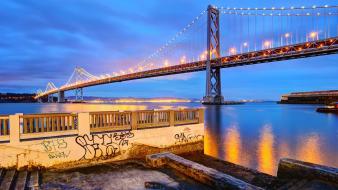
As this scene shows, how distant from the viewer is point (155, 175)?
737 cm

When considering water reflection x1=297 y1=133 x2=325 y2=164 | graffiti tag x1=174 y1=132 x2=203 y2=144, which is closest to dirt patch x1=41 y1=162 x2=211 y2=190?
graffiti tag x1=174 y1=132 x2=203 y2=144

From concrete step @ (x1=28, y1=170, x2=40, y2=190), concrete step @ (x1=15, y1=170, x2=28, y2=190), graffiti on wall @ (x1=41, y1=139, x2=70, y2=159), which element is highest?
graffiti on wall @ (x1=41, y1=139, x2=70, y2=159)

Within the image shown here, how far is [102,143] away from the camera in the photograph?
888 centimetres

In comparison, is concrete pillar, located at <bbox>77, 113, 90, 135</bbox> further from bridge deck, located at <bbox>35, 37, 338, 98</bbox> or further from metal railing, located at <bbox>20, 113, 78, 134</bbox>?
bridge deck, located at <bbox>35, 37, 338, 98</bbox>

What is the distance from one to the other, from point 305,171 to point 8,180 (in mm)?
7894

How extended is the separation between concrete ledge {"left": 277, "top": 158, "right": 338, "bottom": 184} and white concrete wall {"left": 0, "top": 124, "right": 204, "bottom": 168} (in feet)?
15.7

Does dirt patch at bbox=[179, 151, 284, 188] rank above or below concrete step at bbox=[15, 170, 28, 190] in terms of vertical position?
below

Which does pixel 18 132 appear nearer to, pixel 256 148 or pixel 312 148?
pixel 256 148

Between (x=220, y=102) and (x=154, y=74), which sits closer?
(x=154, y=74)

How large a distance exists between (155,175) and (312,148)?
46.2 ft

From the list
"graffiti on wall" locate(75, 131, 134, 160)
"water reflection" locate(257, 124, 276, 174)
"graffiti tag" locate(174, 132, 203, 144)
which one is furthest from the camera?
"water reflection" locate(257, 124, 276, 174)

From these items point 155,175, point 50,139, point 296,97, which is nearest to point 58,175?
point 50,139

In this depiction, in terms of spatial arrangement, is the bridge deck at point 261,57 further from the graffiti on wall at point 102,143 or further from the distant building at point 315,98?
the graffiti on wall at point 102,143

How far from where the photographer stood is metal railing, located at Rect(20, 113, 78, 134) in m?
7.86
